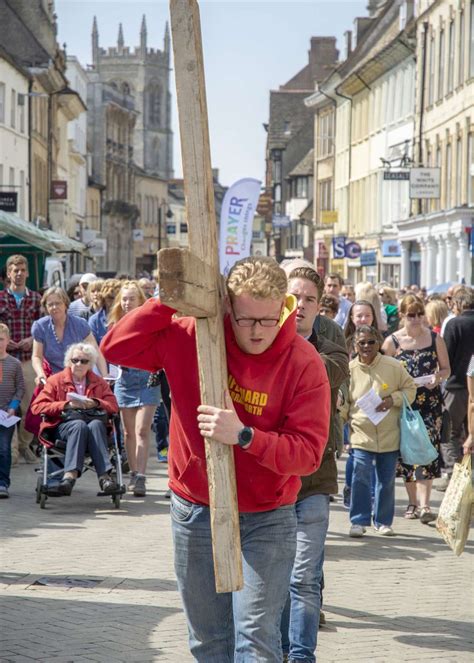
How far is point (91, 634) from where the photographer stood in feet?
24.9

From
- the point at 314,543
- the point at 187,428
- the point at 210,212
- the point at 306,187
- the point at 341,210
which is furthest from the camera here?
the point at 306,187

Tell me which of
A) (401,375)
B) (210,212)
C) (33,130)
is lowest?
(401,375)

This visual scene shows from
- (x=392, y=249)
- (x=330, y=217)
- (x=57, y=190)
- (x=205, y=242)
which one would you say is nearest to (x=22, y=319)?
(x=205, y=242)

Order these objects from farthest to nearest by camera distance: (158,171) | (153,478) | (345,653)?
(158,171) < (153,478) < (345,653)

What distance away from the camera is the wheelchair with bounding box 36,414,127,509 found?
12180 millimetres

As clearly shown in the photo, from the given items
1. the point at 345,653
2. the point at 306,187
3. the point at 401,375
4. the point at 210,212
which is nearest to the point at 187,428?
the point at 210,212

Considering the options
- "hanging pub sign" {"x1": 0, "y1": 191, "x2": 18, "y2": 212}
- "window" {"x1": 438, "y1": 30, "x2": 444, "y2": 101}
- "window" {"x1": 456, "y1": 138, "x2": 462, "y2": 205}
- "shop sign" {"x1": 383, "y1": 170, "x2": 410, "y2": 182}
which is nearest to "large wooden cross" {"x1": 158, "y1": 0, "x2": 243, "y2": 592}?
"hanging pub sign" {"x1": 0, "y1": 191, "x2": 18, "y2": 212}

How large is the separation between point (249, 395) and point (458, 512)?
3.69m

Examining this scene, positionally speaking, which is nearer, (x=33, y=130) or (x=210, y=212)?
(x=210, y=212)

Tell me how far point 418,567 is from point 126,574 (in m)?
1.97

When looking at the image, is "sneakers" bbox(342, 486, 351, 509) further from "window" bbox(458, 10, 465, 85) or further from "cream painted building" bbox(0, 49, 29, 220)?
"cream painted building" bbox(0, 49, 29, 220)

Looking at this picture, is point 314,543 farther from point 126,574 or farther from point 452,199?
point 452,199

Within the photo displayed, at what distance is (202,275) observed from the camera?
4.41 m

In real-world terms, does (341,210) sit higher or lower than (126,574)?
higher
